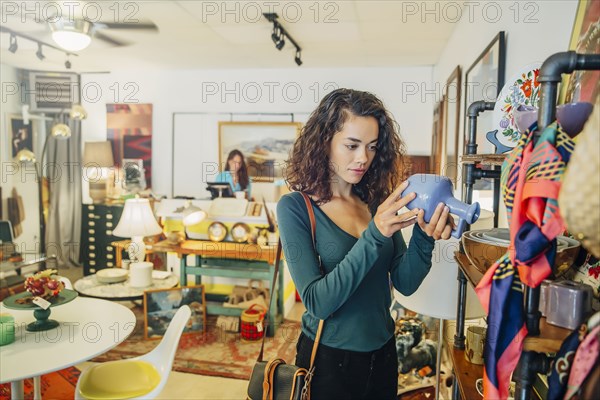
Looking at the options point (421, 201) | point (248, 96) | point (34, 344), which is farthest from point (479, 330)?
point (248, 96)

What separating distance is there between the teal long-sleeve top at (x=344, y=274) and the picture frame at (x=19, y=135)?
5.95m

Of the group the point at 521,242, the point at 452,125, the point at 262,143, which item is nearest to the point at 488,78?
the point at 452,125

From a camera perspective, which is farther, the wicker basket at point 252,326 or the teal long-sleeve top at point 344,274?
the wicker basket at point 252,326

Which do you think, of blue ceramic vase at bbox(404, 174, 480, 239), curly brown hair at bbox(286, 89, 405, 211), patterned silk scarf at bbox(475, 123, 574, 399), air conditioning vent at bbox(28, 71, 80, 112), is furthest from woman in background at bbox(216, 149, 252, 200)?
patterned silk scarf at bbox(475, 123, 574, 399)

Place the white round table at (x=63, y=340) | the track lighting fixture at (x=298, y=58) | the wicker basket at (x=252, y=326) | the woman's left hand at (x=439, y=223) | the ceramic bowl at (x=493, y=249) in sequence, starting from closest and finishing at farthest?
the ceramic bowl at (x=493, y=249) → the woman's left hand at (x=439, y=223) → the white round table at (x=63, y=340) → the wicker basket at (x=252, y=326) → the track lighting fixture at (x=298, y=58)

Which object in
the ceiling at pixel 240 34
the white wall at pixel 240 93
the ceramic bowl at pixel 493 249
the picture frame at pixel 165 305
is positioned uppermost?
the ceiling at pixel 240 34

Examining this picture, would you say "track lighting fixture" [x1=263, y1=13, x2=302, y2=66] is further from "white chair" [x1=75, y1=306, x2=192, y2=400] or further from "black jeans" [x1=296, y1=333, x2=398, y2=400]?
"black jeans" [x1=296, y1=333, x2=398, y2=400]

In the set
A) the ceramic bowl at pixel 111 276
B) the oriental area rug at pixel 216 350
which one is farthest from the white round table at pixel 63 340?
the oriental area rug at pixel 216 350

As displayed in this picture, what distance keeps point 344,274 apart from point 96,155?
5.55 meters

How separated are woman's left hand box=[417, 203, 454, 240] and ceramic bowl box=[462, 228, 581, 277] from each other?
0.29 ft

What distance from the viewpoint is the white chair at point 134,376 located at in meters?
2.08

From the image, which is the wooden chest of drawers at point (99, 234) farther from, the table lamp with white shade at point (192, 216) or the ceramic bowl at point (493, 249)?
the ceramic bowl at point (493, 249)

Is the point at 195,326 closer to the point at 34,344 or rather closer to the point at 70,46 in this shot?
the point at 34,344

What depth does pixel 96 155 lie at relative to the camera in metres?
5.89
